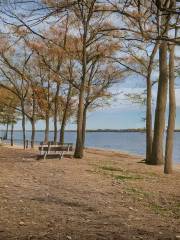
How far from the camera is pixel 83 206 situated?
9.88m

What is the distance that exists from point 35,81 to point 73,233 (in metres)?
33.1

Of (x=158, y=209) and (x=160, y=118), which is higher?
(x=160, y=118)

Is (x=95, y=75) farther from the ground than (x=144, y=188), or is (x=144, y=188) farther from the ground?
(x=95, y=75)

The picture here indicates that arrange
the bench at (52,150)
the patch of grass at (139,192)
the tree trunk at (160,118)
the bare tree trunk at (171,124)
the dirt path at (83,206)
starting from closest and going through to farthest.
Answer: the dirt path at (83,206), the patch of grass at (139,192), the bare tree trunk at (171,124), the bench at (52,150), the tree trunk at (160,118)

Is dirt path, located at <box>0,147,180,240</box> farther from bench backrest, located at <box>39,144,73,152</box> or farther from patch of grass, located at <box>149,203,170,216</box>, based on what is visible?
bench backrest, located at <box>39,144,73,152</box>

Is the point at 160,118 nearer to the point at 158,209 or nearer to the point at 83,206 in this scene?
the point at 158,209

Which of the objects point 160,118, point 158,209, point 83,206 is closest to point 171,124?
point 160,118

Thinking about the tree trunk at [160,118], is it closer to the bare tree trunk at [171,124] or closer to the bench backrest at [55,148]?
the bare tree trunk at [171,124]

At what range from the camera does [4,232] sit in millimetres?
7254

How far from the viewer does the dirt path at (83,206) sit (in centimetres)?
754

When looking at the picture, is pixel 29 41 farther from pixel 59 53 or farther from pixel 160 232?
pixel 160 232

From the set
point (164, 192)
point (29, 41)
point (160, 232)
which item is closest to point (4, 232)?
point (160, 232)

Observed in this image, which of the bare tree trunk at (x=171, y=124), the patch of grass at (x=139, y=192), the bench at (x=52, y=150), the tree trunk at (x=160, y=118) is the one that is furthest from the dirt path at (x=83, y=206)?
the tree trunk at (x=160, y=118)

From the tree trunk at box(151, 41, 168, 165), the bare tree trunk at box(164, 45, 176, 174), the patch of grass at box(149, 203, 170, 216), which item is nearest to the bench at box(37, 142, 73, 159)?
the bare tree trunk at box(164, 45, 176, 174)
